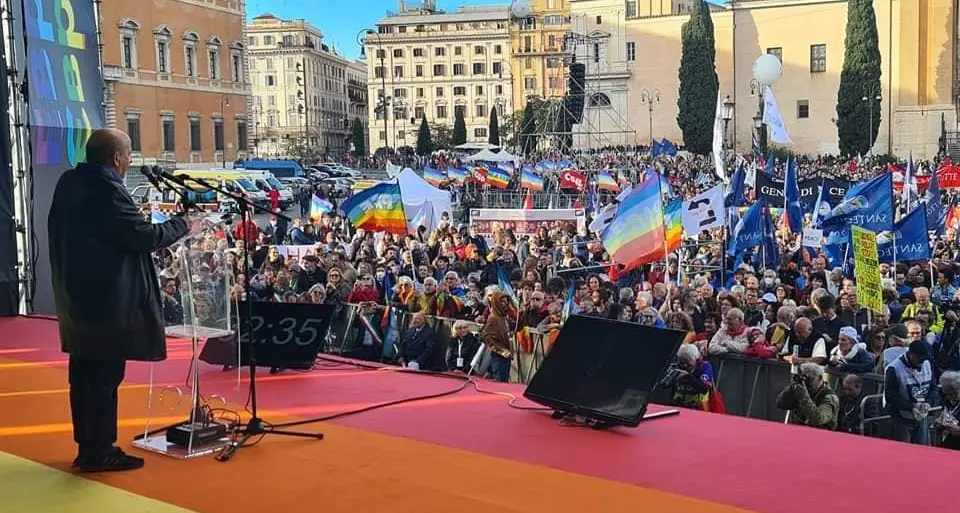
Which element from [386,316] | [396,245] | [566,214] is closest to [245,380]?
[386,316]

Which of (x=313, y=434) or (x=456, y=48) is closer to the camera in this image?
(x=313, y=434)

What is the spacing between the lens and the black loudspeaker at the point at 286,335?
25.4 ft

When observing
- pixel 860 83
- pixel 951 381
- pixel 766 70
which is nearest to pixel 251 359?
pixel 951 381

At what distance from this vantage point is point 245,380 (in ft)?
24.7

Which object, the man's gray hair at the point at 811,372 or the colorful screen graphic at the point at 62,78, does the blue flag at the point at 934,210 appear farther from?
the colorful screen graphic at the point at 62,78

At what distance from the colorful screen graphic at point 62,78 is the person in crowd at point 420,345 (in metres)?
3.78

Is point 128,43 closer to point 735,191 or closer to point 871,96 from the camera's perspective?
point 871,96

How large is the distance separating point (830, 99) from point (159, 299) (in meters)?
62.5

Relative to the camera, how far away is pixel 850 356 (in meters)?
8.45

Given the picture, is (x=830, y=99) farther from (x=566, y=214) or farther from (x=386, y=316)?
(x=386, y=316)

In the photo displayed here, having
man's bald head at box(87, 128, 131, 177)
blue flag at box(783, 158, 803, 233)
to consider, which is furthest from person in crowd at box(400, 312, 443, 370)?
blue flag at box(783, 158, 803, 233)

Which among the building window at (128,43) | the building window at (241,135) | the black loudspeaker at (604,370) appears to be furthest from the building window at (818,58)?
the black loudspeaker at (604,370)

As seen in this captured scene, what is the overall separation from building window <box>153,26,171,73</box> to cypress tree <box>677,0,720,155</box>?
2917 cm

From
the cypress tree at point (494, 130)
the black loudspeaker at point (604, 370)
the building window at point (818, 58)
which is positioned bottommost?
the black loudspeaker at point (604, 370)
